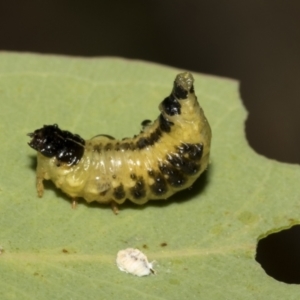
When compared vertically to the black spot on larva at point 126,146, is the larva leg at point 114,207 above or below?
below

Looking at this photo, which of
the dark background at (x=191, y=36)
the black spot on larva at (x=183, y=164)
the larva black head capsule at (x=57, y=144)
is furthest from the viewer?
the dark background at (x=191, y=36)

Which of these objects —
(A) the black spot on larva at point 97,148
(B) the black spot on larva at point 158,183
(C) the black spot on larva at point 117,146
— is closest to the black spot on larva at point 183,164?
(B) the black spot on larva at point 158,183

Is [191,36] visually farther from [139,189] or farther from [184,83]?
[139,189]

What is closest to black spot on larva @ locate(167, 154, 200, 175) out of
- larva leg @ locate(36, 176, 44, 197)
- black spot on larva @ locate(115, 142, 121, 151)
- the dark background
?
black spot on larva @ locate(115, 142, 121, 151)

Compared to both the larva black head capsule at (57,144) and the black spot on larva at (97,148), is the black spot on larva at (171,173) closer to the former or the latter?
the black spot on larva at (97,148)

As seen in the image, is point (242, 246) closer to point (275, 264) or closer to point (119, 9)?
point (275, 264)

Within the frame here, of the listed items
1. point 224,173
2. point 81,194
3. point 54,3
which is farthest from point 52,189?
point 54,3
